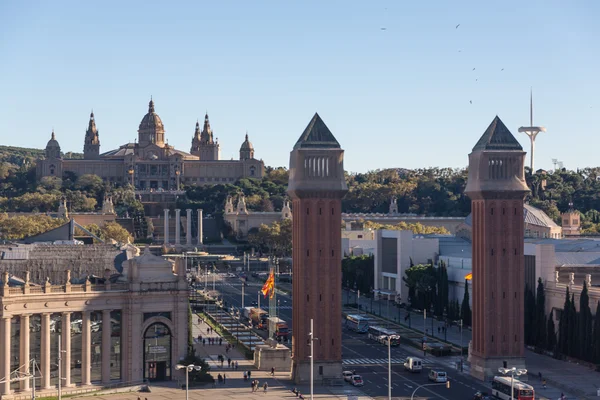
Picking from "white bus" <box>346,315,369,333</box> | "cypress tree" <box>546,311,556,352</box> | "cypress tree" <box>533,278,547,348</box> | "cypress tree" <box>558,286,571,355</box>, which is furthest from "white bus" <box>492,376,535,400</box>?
"white bus" <box>346,315,369,333</box>

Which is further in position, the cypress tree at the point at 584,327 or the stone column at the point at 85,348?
the cypress tree at the point at 584,327

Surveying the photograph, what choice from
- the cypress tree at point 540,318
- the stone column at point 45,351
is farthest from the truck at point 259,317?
the stone column at point 45,351

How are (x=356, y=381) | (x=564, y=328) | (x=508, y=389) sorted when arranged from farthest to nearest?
(x=564, y=328) → (x=356, y=381) → (x=508, y=389)

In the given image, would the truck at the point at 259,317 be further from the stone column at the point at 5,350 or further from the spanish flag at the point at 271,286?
the stone column at the point at 5,350

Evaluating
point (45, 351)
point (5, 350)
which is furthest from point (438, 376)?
point (5, 350)

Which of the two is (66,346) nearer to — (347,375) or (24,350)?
(24,350)

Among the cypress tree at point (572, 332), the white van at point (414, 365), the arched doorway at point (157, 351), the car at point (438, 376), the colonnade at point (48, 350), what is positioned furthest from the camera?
the cypress tree at point (572, 332)

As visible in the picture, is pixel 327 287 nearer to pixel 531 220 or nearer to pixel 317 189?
pixel 317 189
